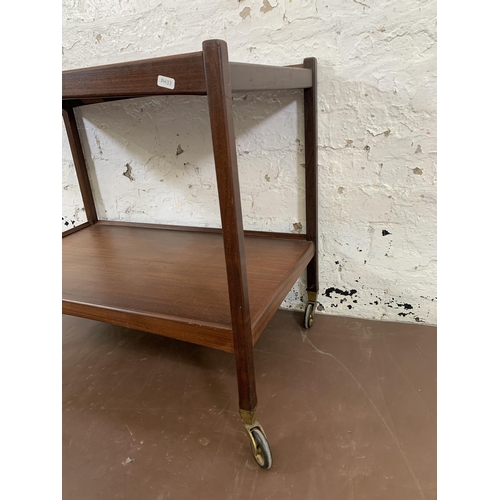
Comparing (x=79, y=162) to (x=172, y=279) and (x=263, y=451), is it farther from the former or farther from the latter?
(x=263, y=451)

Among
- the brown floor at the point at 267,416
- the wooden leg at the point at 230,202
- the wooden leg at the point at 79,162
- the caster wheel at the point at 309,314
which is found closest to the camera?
the wooden leg at the point at 230,202

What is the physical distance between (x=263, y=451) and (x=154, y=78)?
0.75 meters

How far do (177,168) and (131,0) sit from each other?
1.74 feet

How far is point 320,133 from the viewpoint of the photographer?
3.73ft

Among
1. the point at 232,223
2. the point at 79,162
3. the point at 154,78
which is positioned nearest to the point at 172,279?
the point at 232,223

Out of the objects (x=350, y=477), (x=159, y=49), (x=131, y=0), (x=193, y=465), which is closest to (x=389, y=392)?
(x=350, y=477)

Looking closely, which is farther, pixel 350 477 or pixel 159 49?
pixel 159 49

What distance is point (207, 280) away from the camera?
1034 millimetres

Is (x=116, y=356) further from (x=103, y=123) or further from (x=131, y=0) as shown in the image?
(x=131, y=0)

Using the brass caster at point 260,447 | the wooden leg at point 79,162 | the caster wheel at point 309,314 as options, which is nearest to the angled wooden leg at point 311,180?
the caster wheel at point 309,314

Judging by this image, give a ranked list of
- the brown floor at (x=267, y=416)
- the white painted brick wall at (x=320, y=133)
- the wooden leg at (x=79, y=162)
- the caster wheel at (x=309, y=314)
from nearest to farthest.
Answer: the brown floor at (x=267, y=416)
the white painted brick wall at (x=320, y=133)
the caster wheel at (x=309, y=314)
the wooden leg at (x=79, y=162)

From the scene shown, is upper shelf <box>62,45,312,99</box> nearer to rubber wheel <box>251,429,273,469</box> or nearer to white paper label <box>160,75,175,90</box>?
white paper label <box>160,75,175,90</box>

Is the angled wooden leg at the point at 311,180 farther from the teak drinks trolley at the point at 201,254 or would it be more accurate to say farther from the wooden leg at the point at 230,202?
the wooden leg at the point at 230,202

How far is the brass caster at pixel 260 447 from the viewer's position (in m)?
0.81
